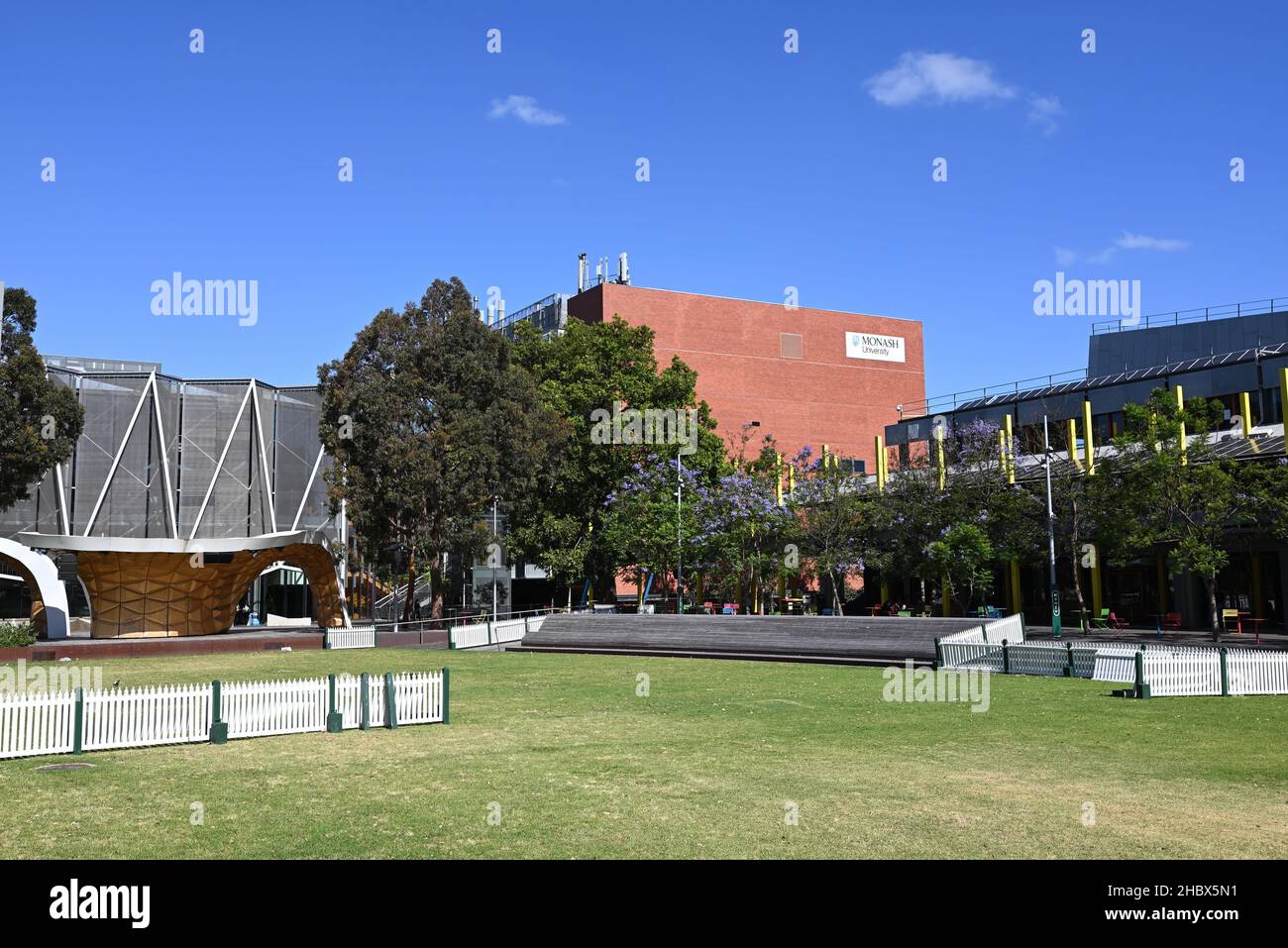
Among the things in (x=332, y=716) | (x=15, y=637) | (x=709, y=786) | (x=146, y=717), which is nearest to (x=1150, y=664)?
(x=709, y=786)

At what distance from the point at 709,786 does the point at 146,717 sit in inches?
343

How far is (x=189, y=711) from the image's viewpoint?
16.2m

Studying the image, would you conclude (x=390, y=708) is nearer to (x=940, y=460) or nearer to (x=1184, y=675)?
(x=1184, y=675)

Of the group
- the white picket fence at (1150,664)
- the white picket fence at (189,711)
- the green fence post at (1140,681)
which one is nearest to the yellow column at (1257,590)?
the white picket fence at (1150,664)

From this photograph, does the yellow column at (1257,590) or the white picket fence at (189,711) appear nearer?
the white picket fence at (189,711)

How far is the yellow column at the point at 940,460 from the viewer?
48750mm

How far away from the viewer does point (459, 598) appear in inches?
3009

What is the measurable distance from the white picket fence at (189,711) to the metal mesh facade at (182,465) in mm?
53363

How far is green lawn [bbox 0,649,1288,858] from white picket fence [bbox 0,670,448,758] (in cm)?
39

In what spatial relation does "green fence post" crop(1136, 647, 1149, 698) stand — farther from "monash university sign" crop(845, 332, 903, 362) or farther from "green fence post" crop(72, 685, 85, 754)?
"monash university sign" crop(845, 332, 903, 362)

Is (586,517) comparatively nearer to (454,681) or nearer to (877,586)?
(877,586)

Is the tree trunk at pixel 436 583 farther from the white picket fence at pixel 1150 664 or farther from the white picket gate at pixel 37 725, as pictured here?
the white picket gate at pixel 37 725
